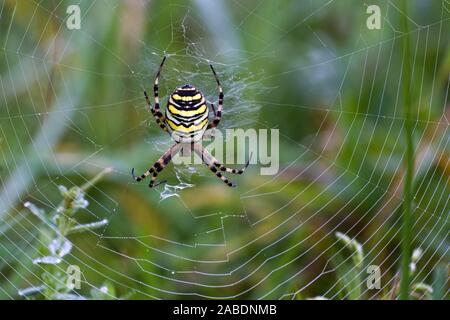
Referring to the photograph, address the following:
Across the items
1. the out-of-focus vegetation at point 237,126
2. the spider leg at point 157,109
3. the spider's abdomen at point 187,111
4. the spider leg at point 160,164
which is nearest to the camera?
the spider's abdomen at point 187,111

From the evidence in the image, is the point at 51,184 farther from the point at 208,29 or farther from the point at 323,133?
the point at 323,133

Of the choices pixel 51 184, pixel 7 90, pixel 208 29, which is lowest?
pixel 51 184

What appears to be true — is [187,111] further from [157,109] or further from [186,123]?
[157,109]

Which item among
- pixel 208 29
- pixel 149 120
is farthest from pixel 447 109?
pixel 149 120

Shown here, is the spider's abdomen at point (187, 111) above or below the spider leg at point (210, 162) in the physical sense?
above

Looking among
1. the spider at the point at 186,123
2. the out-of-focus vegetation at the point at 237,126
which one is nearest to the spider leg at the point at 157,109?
the spider at the point at 186,123

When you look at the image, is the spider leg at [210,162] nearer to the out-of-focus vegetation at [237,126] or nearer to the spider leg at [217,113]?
the out-of-focus vegetation at [237,126]

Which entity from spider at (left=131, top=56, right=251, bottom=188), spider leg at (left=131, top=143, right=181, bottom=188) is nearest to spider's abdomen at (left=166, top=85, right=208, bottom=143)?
spider at (left=131, top=56, right=251, bottom=188)
